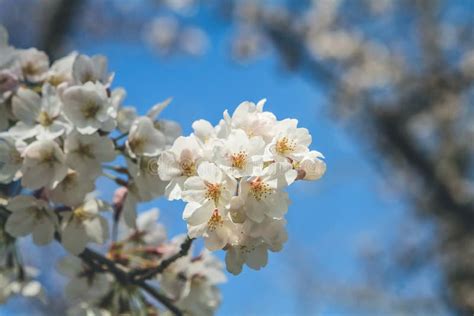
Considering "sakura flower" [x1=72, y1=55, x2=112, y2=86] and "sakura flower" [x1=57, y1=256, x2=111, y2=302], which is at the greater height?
"sakura flower" [x1=72, y1=55, x2=112, y2=86]

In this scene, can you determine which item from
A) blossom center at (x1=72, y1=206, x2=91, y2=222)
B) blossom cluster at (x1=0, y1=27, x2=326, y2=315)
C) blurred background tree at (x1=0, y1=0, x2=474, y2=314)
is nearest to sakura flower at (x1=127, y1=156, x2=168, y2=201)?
blossom cluster at (x1=0, y1=27, x2=326, y2=315)

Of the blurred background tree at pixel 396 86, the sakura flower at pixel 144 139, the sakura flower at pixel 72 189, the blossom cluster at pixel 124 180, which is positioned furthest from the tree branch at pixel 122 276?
the blurred background tree at pixel 396 86

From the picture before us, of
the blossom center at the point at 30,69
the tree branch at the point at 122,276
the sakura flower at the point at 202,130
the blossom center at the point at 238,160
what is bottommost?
the tree branch at the point at 122,276

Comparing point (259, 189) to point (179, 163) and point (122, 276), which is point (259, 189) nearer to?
point (179, 163)

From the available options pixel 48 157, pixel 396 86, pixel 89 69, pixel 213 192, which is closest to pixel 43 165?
pixel 48 157

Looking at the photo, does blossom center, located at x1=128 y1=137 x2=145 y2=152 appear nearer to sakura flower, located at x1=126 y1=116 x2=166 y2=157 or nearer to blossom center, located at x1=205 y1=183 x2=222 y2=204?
sakura flower, located at x1=126 y1=116 x2=166 y2=157

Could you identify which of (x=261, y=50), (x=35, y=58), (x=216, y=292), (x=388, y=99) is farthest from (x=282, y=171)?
(x=261, y=50)

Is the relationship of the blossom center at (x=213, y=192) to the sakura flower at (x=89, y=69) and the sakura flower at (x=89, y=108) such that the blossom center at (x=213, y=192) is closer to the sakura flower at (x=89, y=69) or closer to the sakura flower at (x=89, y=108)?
the sakura flower at (x=89, y=108)
